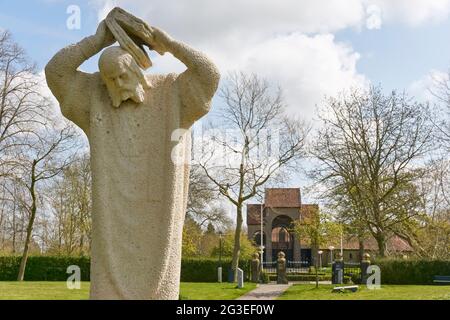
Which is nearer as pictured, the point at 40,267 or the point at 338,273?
the point at 338,273

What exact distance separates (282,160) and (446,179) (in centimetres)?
1049

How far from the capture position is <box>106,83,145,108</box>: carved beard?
13.6ft

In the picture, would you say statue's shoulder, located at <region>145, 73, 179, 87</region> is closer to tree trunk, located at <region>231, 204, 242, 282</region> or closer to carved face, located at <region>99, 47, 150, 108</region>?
carved face, located at <region>99, 47, 150, 108</region>

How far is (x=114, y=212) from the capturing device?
13.3ft

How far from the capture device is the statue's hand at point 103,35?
4.32 metres

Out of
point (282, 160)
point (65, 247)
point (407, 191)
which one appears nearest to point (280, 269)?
point (282, 160)

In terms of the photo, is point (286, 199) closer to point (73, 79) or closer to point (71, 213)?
point (71, 213)

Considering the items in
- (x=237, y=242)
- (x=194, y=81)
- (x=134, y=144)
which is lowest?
(x=237, y=242)

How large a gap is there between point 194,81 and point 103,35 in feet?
2.71

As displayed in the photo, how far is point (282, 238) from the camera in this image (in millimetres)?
80312

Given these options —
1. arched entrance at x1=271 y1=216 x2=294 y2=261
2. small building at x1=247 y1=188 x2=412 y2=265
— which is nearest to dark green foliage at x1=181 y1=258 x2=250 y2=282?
small building at x1=247 y1=188 x2=412 y2=265

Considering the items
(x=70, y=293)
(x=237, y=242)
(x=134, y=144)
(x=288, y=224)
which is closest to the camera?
(x=134, y=144)

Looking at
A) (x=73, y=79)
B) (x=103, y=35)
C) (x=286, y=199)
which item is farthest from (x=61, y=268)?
(x=103, y=35)
